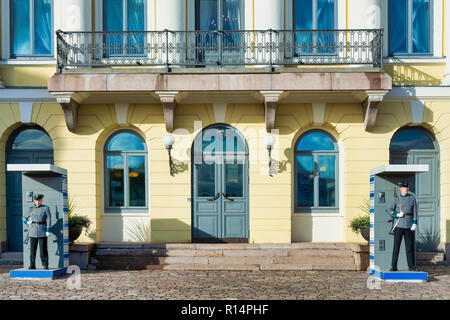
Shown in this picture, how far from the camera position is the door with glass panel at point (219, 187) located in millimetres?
16172

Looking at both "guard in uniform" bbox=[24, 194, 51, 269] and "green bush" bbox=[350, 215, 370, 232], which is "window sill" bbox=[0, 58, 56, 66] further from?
"green bush" bbox=[350, 215, 370, 232]

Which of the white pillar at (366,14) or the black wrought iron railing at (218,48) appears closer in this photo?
the black wrought iron railing at (218,48)

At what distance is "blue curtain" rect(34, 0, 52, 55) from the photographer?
16.5 meters

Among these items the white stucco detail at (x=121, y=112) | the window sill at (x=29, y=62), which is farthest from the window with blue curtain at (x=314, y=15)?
the window sill at (x=29, y=62)

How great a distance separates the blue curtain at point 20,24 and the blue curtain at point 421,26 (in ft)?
36.0

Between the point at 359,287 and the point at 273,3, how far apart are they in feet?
25.9

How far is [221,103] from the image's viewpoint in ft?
52.7

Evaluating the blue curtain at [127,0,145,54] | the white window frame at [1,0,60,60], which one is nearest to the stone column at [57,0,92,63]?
the white window frame at [1,0,60,60]

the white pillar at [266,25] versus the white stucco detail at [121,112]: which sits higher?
the white pillar at [266,25]

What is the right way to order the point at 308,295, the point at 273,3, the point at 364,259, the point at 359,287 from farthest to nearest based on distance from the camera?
the point at 273,3
the point at 364,259
the point at 359,287
the point at 308,295

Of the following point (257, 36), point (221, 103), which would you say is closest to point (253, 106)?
point (221, 103)

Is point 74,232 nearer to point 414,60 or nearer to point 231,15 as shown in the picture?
point 231,15

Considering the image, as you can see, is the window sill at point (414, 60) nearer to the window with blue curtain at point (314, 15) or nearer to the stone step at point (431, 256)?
the window with blue curtain at point (314, 15)

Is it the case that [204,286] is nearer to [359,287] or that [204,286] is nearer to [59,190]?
[359,287]
